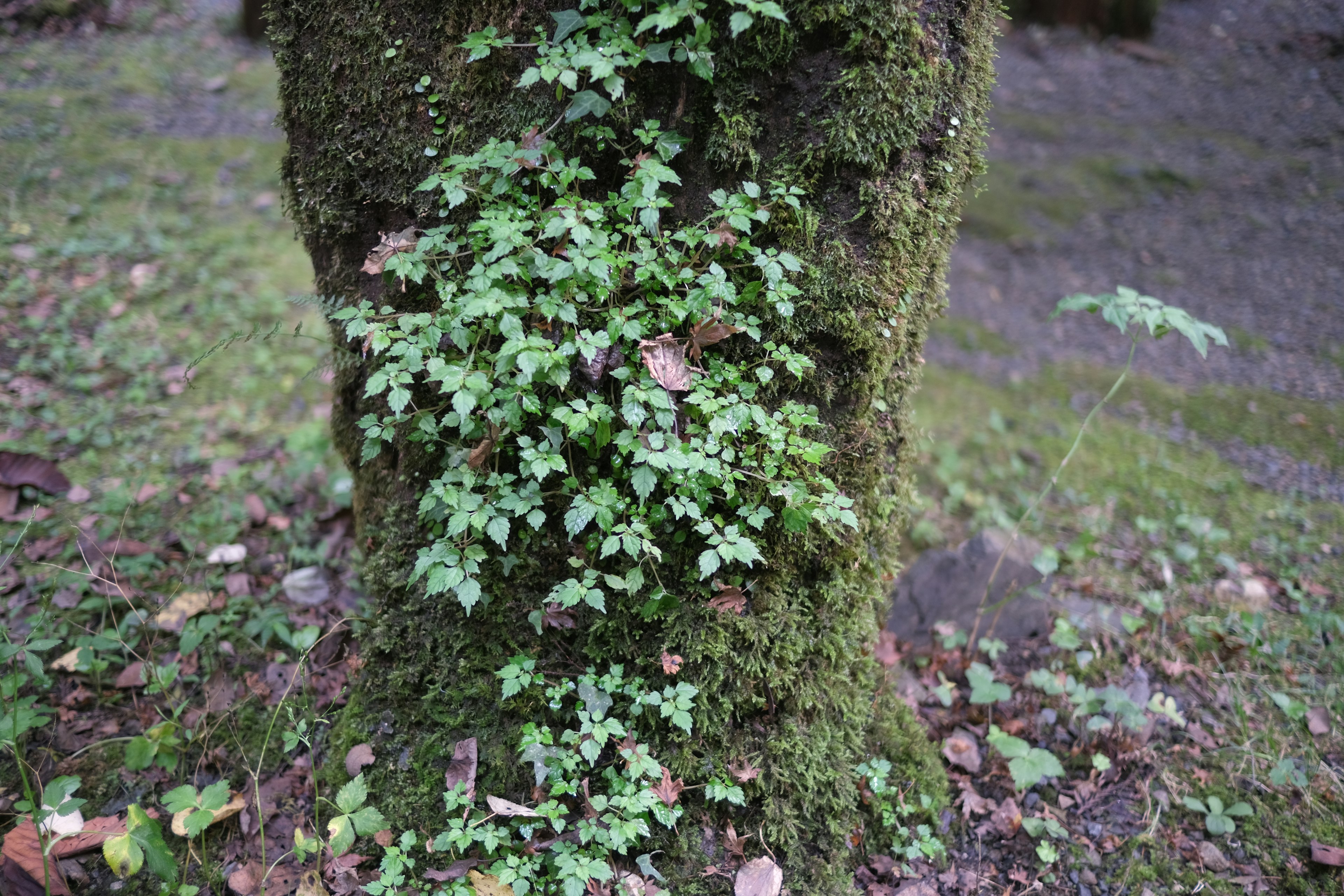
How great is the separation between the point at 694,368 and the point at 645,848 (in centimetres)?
143

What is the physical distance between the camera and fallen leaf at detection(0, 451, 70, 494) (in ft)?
10.7

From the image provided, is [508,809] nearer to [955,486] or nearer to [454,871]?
[454,871]

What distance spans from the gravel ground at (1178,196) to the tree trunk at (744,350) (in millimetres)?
3774

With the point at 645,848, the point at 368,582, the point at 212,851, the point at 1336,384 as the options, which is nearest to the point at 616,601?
the point at 645,848

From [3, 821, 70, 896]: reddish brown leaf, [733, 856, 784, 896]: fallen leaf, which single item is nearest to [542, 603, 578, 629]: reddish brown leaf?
[733, 856, 784, 896]: fallen leaf

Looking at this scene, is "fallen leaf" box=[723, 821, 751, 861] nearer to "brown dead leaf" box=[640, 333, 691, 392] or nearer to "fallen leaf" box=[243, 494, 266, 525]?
"brown dead leaf" box=[640, 333, 691, 392]

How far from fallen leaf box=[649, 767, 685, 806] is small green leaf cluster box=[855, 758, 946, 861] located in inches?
25.6

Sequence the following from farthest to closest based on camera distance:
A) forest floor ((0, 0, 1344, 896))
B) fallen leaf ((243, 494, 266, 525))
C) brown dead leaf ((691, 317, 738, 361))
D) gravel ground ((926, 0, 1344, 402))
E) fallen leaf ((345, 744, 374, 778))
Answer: gravel ground ((926, 0, 1344, 402)) < fallen leaf ((243, 494, 266, 525)) < forest floor ((0, 0, 1344, 896)) < fallen leaf ((345, 744, 374, 778)) < brown dead leaf ((691, 317, 738, 361))

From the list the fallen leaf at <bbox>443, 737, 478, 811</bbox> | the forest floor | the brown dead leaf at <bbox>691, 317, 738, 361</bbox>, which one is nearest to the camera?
the brown dead leaf at <bbox>691, 317, 738, 361</bbox>

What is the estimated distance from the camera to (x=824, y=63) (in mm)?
2135

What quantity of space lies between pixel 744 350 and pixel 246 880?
7.05ft

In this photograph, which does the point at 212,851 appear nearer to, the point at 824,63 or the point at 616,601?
the point at 616,601

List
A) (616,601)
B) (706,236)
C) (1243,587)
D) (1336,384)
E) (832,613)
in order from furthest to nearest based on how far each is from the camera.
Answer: (1336,384) → (1243,587) → (832,613) → (616,601) → (706,236)

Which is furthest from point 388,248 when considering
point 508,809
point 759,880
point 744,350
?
point 759,880
